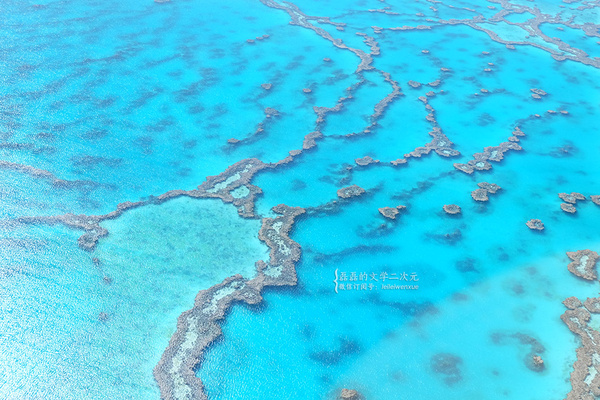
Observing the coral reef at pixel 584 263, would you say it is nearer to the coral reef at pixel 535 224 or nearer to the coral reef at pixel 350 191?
the coral reef at pixel 535 224

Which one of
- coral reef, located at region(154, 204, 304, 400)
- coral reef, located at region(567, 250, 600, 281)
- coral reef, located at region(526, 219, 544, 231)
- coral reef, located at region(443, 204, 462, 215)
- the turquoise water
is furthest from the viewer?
coral reef, located at region(443, 204, 462, 215)

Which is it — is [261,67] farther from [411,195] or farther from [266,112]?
[411,195]

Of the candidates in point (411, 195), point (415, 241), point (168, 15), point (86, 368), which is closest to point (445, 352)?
point (415, 241)

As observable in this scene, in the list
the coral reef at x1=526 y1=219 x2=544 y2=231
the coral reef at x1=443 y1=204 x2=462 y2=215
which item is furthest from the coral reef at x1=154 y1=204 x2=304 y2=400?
the coral reef at x1=526 y1=219 x2=544 y2=231

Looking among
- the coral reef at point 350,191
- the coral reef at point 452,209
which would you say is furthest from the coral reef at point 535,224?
the coral reef at point 350,191

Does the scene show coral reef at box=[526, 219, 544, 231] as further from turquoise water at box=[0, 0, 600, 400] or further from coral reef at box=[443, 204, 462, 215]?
coral reef at box=[443, 204, 462, 215]

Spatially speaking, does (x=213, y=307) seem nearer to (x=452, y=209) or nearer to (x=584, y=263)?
(x=452, y=209)

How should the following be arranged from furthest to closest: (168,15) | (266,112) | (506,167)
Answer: (168,15), (266,112), (506,167)

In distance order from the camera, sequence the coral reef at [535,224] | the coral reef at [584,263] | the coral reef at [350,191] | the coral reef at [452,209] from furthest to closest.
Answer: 1. the coral reef at [350,191]
2. the coral reef at [452,209]
3. the coral reef at [535,224]
4. the coral reef at [584,263]
